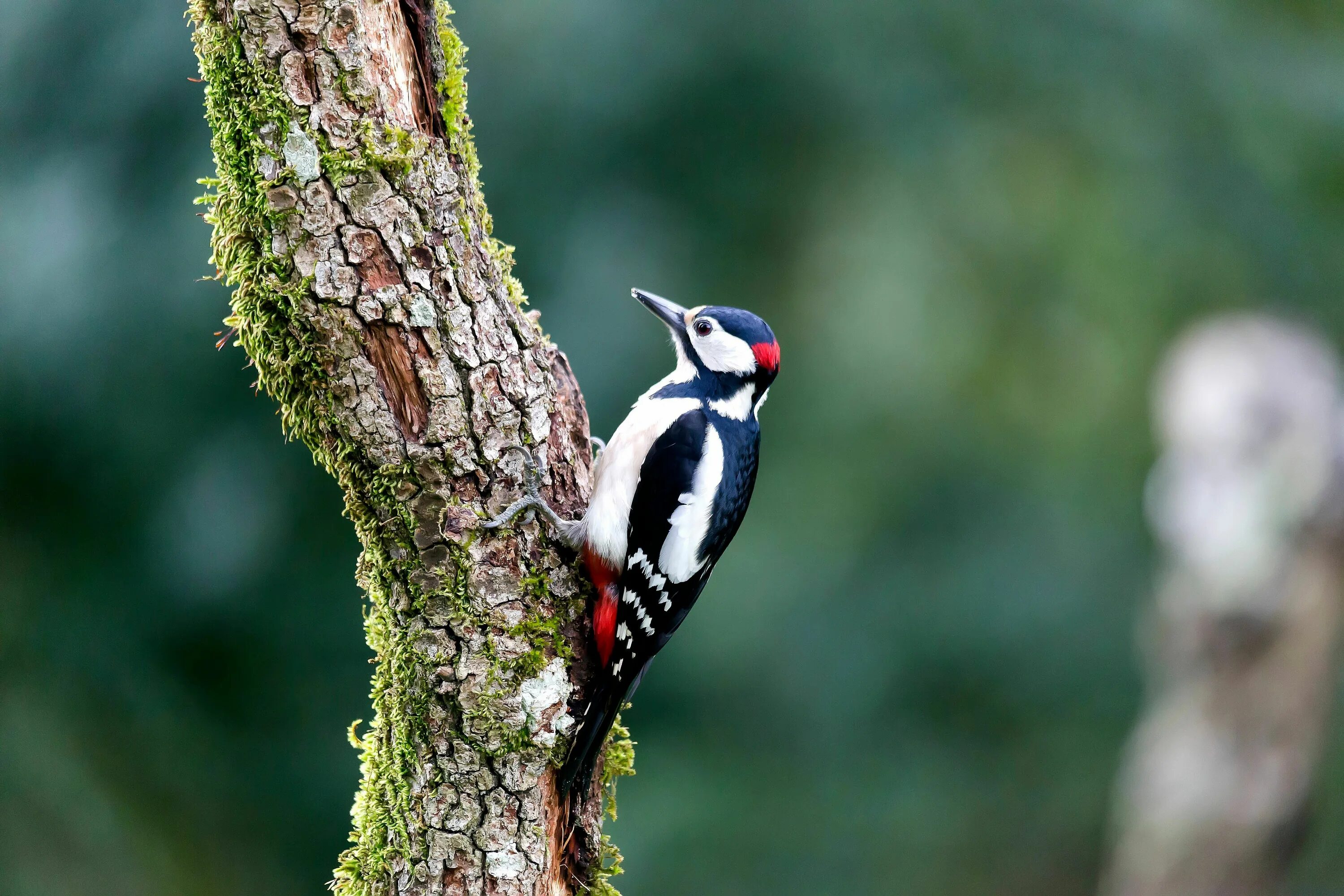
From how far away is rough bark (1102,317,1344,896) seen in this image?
3748 mm

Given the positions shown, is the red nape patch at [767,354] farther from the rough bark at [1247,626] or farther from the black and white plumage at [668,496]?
the rough bark at [1247,626]

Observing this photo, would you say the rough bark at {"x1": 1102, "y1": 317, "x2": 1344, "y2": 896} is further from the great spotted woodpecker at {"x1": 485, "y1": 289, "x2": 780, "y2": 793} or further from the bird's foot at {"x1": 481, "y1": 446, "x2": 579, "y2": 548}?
the bird's foot at {"x1": 481, "y1": 446, "x2": 579, "y2": 548}

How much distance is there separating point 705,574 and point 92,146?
2.73 m

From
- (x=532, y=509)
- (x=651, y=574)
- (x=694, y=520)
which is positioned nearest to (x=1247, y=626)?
(x=694, y=520)

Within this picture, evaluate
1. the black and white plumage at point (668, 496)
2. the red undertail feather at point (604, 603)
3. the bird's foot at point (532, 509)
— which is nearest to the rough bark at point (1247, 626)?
the black and white plumage at point (668, 496)

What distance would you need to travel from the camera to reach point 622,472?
7.78 ft

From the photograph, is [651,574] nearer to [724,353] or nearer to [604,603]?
[604,603]

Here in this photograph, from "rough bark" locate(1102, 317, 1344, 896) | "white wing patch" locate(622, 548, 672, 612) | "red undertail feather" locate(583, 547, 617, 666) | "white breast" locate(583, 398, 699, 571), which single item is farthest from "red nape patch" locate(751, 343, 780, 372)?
"rough bark" locate(1102, 317, 1344, 896)

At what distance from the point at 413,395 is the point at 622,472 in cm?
63

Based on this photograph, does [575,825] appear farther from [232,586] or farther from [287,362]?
[232,586]

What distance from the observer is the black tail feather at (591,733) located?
2.03 metres

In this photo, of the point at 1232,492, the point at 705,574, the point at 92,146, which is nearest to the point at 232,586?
the point at 92,146

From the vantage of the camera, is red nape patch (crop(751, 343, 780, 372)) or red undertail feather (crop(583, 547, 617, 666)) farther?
red nape patch (crop(751, 343, 780, 372))

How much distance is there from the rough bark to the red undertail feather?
8.92ft
